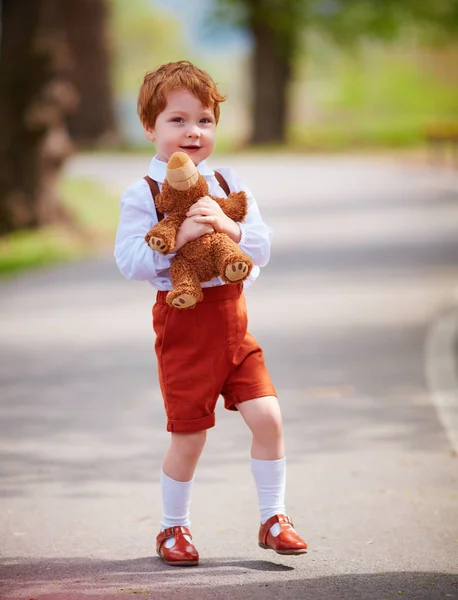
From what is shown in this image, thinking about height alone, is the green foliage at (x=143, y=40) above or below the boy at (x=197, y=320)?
above

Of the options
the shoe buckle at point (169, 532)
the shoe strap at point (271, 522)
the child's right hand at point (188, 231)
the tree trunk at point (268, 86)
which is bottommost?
the shoe buckle at point (169, 532)

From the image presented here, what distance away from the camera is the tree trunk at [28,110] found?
51.3 feet

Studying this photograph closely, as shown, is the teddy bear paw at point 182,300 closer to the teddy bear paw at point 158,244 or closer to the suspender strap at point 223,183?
the teddy bear paw at point 158,244

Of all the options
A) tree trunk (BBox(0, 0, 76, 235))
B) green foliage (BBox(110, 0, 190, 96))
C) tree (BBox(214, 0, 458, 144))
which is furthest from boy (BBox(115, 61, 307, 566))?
green foliage (BBox(110, 0, 190, 96))

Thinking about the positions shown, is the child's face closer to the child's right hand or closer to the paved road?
the child's right hand

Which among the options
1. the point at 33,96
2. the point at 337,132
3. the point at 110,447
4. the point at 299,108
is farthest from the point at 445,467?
the point at 299,108

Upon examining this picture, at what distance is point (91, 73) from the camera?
127ft

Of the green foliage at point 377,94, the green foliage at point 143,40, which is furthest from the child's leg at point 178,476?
the green foliage at point 143,40

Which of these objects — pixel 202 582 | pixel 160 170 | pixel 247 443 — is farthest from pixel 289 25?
pixel 202 582

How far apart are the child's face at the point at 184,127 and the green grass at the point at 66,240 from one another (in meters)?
8.88

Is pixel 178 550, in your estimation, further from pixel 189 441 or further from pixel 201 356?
pixel 201 356

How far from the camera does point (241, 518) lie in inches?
204

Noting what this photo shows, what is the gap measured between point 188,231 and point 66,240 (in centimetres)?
1132

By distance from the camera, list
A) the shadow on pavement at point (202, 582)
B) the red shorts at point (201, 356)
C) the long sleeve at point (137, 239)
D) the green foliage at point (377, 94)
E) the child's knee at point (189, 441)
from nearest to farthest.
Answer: the shadow on pavement at point (202, 582) < the long sleeve at point (137, 239) < the red shorts at point (201, 356) < the child's knee at point (189, 441) < the green foliage at point (377, 94)
